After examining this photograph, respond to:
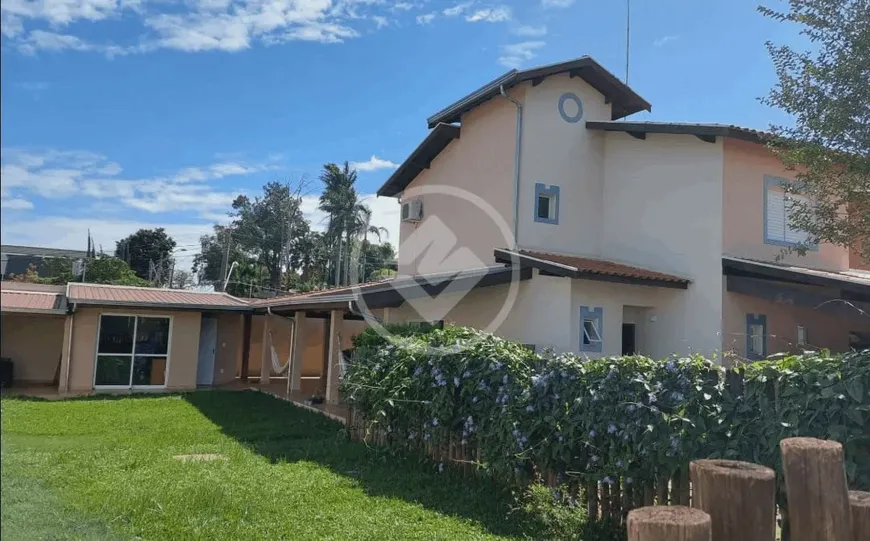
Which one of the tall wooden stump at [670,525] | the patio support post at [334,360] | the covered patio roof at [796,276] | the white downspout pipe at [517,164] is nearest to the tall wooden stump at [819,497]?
the tall wooden stump at [670,525]

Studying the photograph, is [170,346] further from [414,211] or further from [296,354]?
[414,211]

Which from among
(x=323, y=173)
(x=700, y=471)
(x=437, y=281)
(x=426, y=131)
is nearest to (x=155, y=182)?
(x=700, y=471)

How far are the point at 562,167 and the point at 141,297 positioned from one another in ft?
41.9

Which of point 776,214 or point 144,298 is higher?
point 776,214

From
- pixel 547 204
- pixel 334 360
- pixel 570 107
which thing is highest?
pixel 570 107

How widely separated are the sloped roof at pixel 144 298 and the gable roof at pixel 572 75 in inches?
354

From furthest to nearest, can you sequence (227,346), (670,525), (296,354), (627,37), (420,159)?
(227,346), (296,354), (420,159), (627,37), (670,525)

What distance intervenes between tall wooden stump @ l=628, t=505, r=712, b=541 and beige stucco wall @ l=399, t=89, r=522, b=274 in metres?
11.7

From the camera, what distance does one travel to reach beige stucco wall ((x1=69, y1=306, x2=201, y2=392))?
17.0 metres

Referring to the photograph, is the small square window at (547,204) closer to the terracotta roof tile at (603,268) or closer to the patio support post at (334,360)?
the terracotta roof tile at (603,268)

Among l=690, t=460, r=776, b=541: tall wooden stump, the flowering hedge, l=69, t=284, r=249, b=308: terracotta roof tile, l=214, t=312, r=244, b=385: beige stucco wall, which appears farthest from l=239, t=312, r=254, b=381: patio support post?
l=690, t=460, r=776, b=541: tall wooden stump

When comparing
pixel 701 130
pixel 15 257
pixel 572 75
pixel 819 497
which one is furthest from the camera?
pixel 572 75

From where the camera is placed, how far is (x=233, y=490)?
667 cm

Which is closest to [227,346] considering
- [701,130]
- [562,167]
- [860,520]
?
[562,167]
